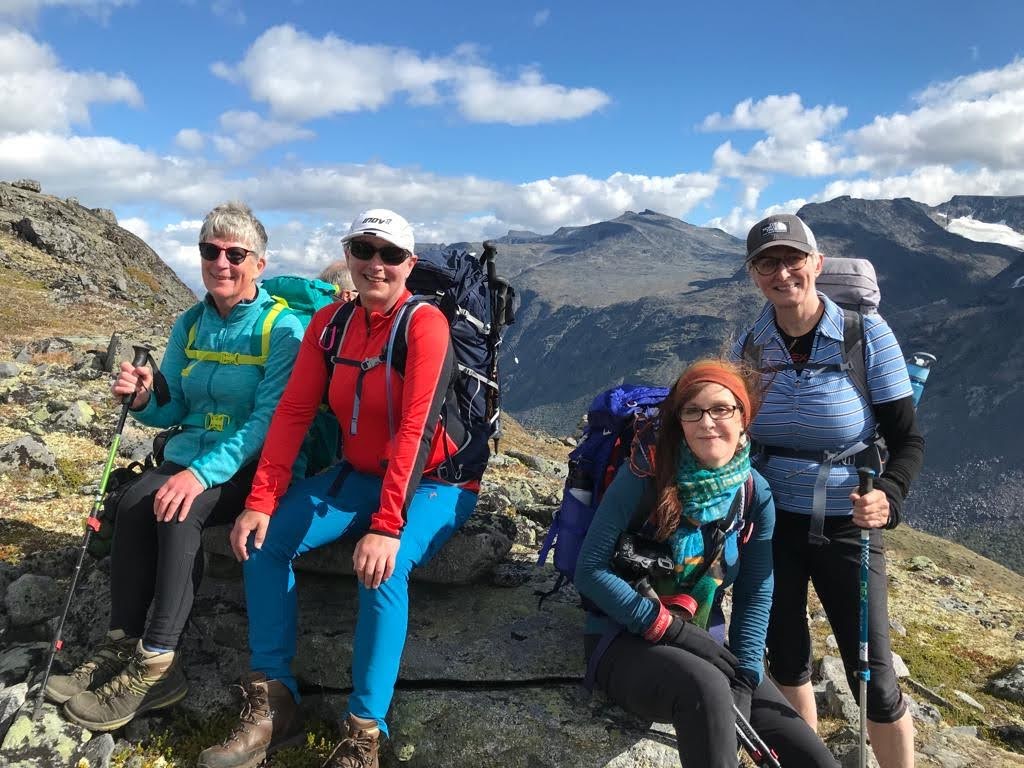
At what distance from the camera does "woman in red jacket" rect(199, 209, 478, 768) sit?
16.6 ft

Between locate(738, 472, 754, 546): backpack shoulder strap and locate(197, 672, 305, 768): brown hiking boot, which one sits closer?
locate(197, 672, 305, 768): brown hiking boot

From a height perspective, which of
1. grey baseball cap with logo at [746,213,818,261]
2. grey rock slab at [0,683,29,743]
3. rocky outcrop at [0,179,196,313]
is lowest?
grey rock slab at [0,683,29,743]

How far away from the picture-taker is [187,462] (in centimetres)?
614

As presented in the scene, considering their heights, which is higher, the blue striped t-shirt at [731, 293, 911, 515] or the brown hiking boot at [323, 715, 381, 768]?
the blue striped t-shirt at [731, 293, 911, 515]

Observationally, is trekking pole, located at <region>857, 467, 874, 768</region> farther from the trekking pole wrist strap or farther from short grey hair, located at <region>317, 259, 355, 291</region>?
short grey hair, located at <region>317, 259, 355, 291</region>

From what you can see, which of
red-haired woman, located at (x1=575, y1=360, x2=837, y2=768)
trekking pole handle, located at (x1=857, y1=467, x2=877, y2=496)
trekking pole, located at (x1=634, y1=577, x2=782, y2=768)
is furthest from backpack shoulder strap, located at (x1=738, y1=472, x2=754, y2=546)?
trekking pole, located at (x1=634, y1=577, x2=782, y2=768)

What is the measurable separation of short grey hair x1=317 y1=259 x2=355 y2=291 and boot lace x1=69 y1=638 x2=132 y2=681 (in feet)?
14.0

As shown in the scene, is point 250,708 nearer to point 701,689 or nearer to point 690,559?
point 701,689

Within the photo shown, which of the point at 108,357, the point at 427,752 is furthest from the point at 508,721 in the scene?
the point at 108,357

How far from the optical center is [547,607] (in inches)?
291

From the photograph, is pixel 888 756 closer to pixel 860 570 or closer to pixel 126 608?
pixel 860 570

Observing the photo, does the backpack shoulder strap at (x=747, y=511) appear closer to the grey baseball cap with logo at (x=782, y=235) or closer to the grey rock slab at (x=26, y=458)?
the grey baseball cap with logo at (x=782, y=235)

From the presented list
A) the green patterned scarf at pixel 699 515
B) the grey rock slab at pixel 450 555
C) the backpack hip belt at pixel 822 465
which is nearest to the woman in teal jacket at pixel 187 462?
the grey rock slab at pixel 450 555

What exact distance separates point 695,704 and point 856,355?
2802 millimetres
